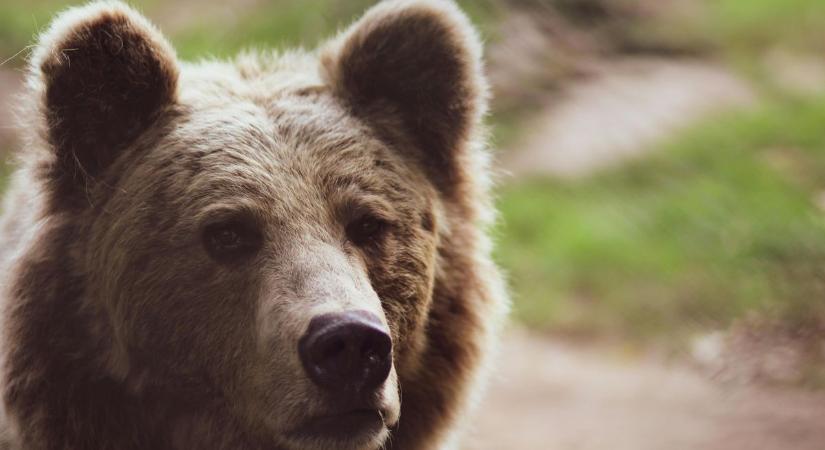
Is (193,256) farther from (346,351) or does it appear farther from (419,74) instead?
(419,74)

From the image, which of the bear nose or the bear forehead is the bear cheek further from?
the bear nose

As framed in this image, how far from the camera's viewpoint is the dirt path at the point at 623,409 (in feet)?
17.6

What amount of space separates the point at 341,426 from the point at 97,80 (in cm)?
138

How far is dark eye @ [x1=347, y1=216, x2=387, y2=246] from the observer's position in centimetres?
357

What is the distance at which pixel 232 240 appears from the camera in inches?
134

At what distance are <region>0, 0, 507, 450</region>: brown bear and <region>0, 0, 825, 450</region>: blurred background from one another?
18.4 inches

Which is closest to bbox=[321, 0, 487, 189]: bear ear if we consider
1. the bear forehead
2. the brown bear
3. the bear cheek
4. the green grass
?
the brown bear

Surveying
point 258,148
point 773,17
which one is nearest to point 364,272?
point 258,148

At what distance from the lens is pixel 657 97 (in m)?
10.7

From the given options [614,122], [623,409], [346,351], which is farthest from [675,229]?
[346,351]

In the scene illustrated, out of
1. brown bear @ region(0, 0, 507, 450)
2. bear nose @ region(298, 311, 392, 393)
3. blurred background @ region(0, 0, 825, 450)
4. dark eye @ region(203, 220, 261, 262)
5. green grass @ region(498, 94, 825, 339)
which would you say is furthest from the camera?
green grass @ region(498, 94, 825, 339)

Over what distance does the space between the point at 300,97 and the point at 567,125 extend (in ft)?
23.9

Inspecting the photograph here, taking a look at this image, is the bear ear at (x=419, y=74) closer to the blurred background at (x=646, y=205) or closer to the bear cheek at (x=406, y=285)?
the bear cheek at (x=406, y=285)

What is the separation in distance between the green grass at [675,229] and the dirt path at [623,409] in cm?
61
